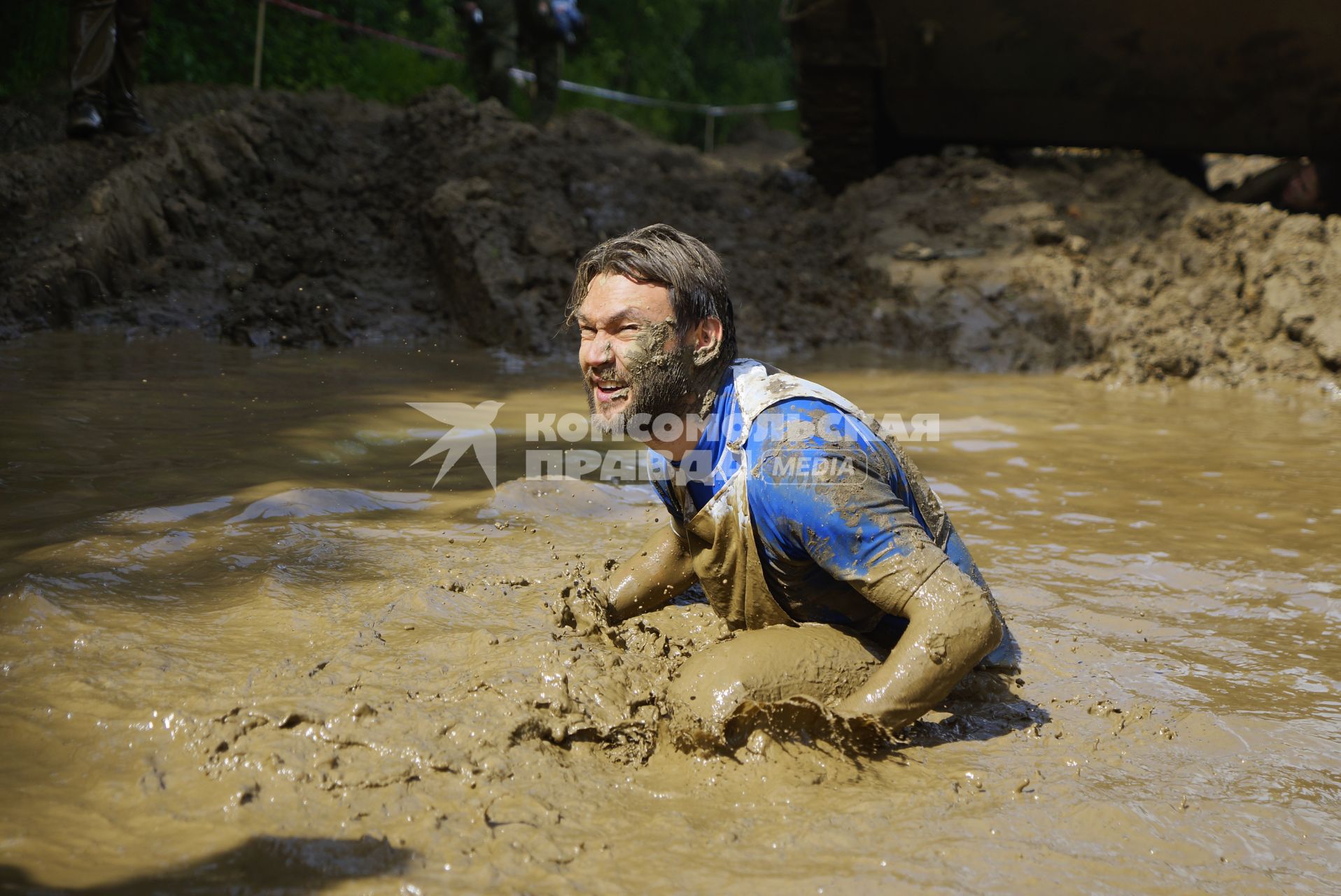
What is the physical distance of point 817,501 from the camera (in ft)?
7.28

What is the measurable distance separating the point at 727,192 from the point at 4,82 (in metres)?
5.43

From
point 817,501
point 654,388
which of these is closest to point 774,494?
point 817,501

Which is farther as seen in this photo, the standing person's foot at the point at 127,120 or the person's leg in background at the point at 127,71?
the standing person's foot at the point at 127,120

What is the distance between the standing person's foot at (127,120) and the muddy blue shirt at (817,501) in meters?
6.70

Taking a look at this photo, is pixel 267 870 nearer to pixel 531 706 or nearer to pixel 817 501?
pixel 531 706

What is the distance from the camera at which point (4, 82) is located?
24.8 feet

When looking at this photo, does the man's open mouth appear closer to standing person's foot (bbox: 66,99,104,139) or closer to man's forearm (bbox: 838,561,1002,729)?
man's forearm (bbox: 838,561,1002,729)

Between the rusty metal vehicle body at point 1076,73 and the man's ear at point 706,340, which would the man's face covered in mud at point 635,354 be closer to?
the man's ear at point 706,340

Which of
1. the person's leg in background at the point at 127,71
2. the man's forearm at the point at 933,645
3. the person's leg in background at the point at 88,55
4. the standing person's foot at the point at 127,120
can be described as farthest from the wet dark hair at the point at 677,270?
the standing person's foot at the point at 127,120

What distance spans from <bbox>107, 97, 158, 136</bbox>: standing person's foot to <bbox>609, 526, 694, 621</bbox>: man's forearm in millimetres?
6436

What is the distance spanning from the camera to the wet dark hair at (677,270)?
2479 mm

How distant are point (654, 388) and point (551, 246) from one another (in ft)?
18.0

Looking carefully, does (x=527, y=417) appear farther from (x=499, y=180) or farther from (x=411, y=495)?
(x=499, y=180)

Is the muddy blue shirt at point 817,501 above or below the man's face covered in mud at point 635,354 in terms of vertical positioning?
below
